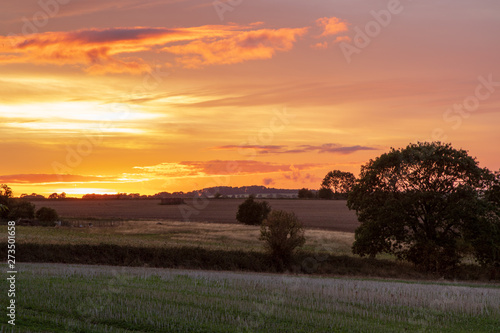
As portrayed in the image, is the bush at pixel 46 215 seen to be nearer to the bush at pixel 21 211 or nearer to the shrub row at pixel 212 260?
the bush at pixel 21 211

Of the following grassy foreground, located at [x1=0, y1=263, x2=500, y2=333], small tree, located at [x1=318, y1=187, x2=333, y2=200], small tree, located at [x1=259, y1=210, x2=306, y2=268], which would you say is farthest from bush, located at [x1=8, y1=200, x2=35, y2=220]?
small tree, located at [x1=318, y1=187, x2=333, y2=200]

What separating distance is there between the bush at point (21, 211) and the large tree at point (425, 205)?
230ft

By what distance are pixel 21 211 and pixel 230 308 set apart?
295ft

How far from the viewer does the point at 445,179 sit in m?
46.8

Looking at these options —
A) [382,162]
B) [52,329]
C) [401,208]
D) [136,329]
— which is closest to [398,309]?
[136,329]

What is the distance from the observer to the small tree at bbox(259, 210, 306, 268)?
157 ft

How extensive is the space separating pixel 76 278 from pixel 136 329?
33.3ft

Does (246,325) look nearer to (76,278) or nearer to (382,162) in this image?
(76,278)

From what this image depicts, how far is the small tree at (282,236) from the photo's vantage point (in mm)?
47938

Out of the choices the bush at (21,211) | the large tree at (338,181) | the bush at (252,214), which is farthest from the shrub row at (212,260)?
the large tree at (338,181)

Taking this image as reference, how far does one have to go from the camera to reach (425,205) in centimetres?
4650

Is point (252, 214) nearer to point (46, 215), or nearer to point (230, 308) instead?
point (46, 215)

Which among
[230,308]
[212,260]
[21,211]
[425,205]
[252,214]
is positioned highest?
[425,205]

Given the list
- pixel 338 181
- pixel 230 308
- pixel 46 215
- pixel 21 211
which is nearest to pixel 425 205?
pixel 230 308
